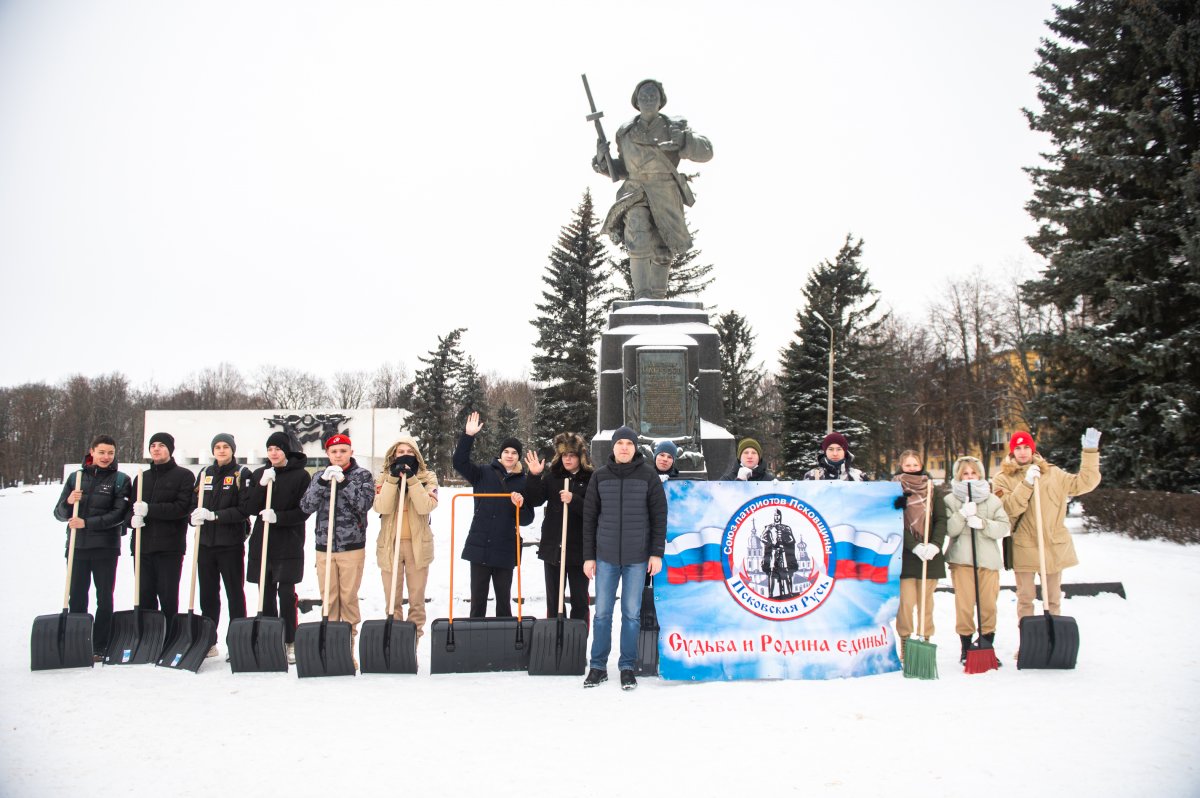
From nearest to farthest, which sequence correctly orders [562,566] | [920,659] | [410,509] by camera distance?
[920,659], [562,566], [410,509]

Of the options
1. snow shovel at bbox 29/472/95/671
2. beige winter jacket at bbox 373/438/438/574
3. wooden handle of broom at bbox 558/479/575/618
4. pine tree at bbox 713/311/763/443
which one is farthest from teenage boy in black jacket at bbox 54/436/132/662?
pine tree at bbox 713/311/763/443

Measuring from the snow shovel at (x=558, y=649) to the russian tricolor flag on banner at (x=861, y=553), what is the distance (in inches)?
74.9

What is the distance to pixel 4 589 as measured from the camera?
899cm

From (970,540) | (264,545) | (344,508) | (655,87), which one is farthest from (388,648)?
(655,87)

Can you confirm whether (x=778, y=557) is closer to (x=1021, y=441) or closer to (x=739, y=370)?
(x=1021, y=441)

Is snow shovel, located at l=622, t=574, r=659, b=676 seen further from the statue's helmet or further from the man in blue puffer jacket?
the statue's helmet

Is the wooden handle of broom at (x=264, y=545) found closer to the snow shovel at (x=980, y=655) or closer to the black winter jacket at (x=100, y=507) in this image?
the black winter jacket at (x=100, y=507)

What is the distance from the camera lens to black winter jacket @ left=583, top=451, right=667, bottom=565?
17.1 ft

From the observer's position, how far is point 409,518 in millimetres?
5965

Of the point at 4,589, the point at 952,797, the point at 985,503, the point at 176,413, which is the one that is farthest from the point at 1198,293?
the point at 176,413

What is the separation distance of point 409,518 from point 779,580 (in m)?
2.85

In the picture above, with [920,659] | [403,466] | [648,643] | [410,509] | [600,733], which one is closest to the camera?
[600,733]

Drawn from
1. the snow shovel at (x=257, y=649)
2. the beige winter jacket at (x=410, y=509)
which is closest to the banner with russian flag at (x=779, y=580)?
the beige winter jacket at (x=410, y=509)

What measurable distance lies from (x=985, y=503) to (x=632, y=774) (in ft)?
11.7
